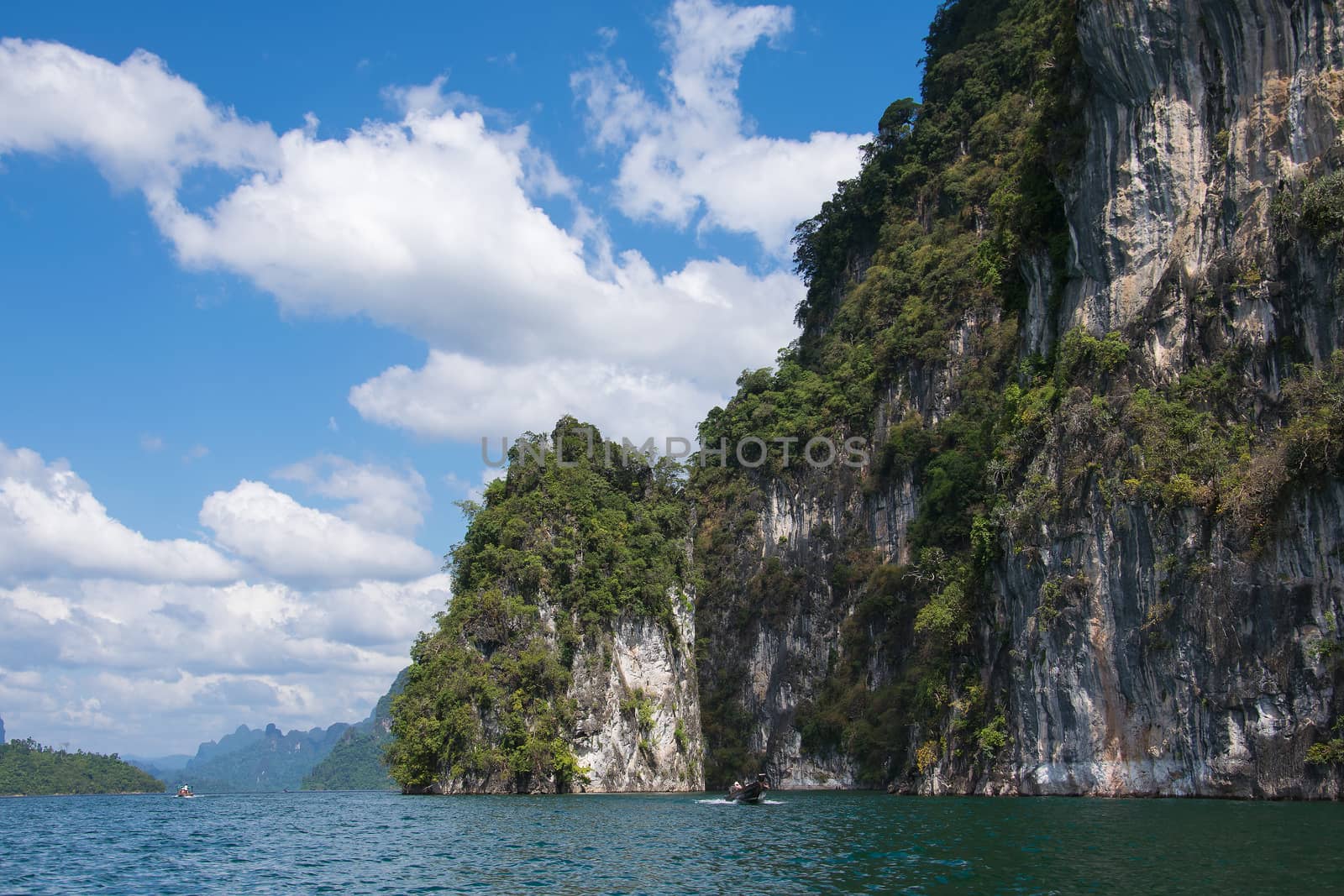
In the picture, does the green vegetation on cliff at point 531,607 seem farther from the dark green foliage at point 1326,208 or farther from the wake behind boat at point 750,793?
the dark green foliage at point 1326,208

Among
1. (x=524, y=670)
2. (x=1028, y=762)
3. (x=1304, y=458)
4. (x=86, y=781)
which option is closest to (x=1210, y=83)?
(x=1304, y=458)

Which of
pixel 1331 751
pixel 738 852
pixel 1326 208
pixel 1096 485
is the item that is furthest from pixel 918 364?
pixel 738 852

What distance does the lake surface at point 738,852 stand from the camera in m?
17.6

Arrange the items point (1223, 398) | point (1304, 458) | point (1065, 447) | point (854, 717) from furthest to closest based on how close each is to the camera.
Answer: point (854, 717) → point (1065, 447) → point (1223, 398) → point (1304, 458)

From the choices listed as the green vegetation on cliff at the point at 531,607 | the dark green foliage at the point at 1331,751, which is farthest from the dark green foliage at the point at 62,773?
the dark green foliage at the point at 1331,751

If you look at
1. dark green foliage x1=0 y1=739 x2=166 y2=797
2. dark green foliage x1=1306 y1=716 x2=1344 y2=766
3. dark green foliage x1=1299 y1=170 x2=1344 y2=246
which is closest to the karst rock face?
dark green foliage x1=1299 y1=170 x2=1344 y2=246

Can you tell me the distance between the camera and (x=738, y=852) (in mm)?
22969

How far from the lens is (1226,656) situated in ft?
98.6

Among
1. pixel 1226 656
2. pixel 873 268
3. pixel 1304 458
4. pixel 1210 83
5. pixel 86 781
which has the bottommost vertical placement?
pixel 86 781

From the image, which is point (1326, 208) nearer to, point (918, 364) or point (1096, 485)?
point (1096, 485)

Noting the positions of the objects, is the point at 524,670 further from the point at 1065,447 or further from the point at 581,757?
the point at 1065,447

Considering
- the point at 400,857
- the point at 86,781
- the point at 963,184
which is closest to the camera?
the point at 400,857

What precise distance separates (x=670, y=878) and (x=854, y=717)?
144 ft

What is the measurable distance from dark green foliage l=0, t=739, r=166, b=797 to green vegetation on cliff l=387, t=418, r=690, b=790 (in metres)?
86.9
